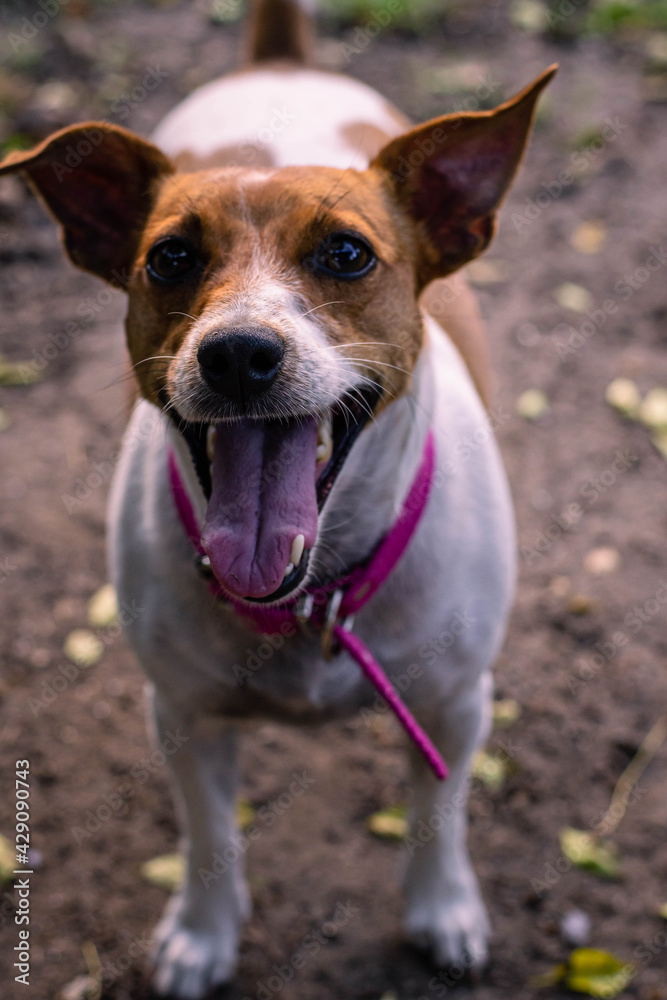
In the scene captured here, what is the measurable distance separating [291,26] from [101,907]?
2.88 meters

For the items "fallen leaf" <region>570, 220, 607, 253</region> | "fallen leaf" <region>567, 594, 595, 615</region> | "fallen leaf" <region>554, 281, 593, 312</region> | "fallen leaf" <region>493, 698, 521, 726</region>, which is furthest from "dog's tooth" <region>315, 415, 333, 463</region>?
"fallen leaf" <region>570, 220, 607, 253</region>

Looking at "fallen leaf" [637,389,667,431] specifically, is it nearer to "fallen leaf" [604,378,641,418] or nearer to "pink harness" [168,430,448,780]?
"fallen leaf" [604,378,641,418]

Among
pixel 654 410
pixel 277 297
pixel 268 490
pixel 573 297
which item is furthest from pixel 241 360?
pixel 573 297

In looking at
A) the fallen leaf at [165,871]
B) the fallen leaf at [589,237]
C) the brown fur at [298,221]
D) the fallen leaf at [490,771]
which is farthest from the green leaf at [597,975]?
the fallen leaf at [589,237]

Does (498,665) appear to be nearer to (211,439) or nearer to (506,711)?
(506,711)

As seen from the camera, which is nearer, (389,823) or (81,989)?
(81,989)

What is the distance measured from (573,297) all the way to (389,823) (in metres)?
2.61

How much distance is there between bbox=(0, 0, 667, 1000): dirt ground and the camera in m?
2.54

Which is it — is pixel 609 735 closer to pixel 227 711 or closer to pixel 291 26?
pixel 227 711

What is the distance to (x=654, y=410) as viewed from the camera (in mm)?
3809

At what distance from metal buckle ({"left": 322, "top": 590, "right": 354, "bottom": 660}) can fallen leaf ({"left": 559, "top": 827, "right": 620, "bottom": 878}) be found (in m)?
1.21

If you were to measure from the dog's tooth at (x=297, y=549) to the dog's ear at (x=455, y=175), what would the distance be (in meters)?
0.66

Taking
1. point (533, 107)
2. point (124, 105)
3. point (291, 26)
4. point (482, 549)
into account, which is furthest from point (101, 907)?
point (124, 105)

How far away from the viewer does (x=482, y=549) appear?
2090 mm
